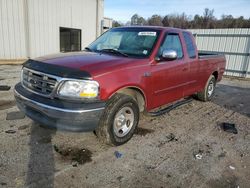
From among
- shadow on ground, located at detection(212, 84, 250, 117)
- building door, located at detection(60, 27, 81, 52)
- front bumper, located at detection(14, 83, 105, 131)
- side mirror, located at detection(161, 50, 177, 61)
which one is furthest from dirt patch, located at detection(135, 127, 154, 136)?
building door, located at detection(60, 27, 81, 52)

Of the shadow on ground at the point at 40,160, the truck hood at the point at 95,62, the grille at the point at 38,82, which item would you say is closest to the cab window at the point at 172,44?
the truck hood at the point at 95,62

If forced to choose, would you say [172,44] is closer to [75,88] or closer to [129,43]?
[129,43]

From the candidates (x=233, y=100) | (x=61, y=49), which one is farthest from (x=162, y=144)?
(x=61, y=49)

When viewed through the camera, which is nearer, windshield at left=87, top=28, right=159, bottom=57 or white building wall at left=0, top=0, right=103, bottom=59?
windshield at left=87, top=28, right=159, bottom=57

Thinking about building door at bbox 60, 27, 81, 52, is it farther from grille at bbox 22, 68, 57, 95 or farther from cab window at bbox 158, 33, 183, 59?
grille at bbox 22, 68, 57, 95

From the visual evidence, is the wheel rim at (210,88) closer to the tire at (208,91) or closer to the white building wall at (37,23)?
the tire at (208,91)

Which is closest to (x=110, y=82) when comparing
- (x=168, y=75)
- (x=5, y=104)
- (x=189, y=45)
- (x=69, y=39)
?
(x=168, y=75)

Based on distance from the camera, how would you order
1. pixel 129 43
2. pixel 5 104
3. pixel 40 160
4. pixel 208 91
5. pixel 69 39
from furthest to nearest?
pixel 69 39
pixel 208 91
pixel 5 104
pixel 129 43
pixel 40 160

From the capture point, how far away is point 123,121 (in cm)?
396

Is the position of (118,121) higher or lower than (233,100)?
higher

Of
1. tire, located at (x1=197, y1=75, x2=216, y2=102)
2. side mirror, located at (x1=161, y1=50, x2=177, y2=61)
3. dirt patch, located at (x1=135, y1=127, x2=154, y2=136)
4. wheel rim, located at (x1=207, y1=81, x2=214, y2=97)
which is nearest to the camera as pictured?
side mirror, located at (x1=161, y1=50, x2=177, y2=61)

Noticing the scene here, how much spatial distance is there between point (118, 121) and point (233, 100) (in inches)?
214

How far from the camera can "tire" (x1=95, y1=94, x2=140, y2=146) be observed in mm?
3549

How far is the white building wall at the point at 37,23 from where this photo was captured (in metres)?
12.0
